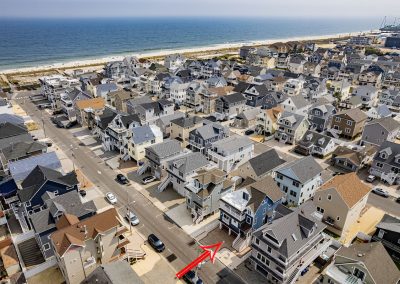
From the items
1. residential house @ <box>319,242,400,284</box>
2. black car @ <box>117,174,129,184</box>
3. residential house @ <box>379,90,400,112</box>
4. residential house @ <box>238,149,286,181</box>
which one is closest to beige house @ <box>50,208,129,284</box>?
black car @ <box>117,174,129,184</box>

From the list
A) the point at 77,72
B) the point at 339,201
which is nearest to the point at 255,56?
the point at 77,72

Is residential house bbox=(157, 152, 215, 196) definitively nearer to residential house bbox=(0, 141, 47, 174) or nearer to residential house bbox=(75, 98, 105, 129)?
residential house bbox=(0, 141, 47, 174)

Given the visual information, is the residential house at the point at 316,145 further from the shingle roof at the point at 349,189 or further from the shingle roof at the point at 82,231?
the shingle roof at the point at 82,231

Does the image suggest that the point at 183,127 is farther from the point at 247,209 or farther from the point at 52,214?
the point at 52,214

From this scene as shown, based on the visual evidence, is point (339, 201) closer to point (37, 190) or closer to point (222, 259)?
point (222, 259)

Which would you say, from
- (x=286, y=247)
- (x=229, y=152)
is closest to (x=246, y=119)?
(x=229, y=152)

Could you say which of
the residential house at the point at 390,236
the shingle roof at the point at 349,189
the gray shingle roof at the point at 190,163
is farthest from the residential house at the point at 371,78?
the gray shingle roof at the point at 190,163
